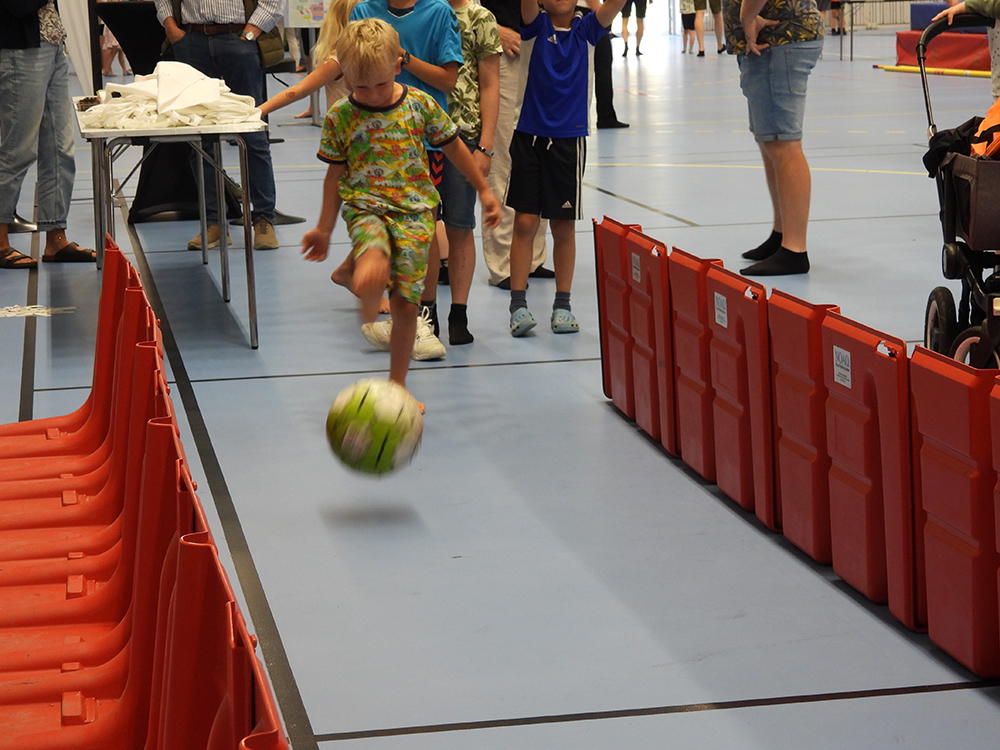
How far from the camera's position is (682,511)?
3811 mm

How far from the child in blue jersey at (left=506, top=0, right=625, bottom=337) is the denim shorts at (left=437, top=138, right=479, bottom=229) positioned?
0.25m

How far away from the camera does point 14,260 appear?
7.62m

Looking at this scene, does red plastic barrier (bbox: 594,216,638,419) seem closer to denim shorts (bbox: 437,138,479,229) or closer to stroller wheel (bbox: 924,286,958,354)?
denim shorts (bbox: 437,138,479,229)

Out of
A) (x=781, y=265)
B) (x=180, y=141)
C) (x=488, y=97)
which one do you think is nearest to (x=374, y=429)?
(x=488, y=97)

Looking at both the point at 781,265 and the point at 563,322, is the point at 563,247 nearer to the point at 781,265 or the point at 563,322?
the point at 563,322

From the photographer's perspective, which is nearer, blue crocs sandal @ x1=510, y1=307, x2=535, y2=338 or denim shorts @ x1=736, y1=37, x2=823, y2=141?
blue crocs sandal @ x1=510, y1=307, x2=535, y2=338

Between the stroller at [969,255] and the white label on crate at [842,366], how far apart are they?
0.62 metres

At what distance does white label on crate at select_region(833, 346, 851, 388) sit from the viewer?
3104 mm

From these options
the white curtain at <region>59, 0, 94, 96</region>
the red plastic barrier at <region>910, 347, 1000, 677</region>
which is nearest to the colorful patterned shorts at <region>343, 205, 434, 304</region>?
the red plastic barrier at <region>910, 347, 1000, 677</region>

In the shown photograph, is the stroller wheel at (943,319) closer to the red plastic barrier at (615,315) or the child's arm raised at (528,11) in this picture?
the red plastic barrier at (615,315)

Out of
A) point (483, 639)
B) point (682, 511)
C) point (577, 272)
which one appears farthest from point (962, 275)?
point (577, 272)

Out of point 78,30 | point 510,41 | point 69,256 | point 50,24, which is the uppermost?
point 78,30

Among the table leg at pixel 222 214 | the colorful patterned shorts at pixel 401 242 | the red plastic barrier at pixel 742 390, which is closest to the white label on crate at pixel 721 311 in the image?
the red plastic barrier at pixel 742 390

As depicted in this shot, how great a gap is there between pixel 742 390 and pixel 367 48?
1814 mm
